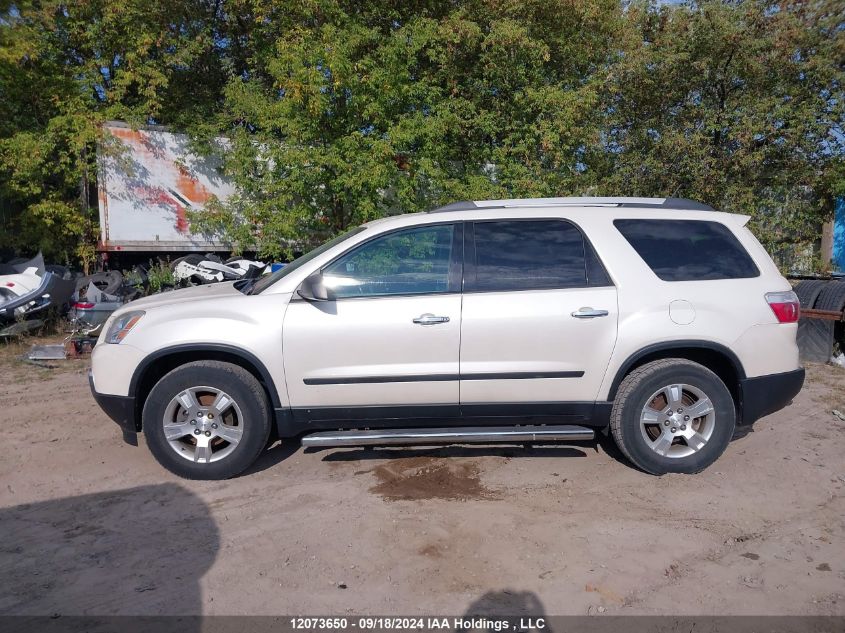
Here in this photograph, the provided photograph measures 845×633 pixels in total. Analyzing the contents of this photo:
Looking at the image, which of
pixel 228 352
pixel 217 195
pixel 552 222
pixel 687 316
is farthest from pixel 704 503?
pixel 217 195

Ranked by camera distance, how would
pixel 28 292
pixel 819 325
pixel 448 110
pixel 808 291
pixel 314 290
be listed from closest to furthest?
pixel 314 290 → pixel 819 325 → pixel 808 291 → pixel 28 292 → pixel 448 110

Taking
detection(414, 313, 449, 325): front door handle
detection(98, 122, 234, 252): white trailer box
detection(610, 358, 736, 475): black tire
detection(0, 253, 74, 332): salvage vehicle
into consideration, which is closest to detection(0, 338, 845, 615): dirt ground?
detection(610, 358, 736, 475): black tire

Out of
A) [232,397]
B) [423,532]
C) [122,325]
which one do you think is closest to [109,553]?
[232,397]

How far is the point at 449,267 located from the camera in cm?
458

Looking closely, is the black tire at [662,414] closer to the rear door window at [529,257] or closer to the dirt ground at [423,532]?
the dirt ground at [423,532]

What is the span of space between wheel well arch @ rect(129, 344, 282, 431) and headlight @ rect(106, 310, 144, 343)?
0.88 ft

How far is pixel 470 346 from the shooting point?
443 cm

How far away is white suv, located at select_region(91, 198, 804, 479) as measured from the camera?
4.42 meters

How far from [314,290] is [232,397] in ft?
3.06

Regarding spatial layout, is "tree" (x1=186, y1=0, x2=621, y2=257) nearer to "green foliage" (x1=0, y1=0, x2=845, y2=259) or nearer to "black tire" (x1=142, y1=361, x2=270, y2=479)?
"green foliage" (x1=0, y1=0, x2=845, y2=259)

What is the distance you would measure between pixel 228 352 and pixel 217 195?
25.3 feet

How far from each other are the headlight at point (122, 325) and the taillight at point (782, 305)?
4438mm

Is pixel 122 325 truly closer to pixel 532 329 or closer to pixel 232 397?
pixel 232 397

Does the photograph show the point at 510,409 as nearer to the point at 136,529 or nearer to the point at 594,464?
the point at 594,464
